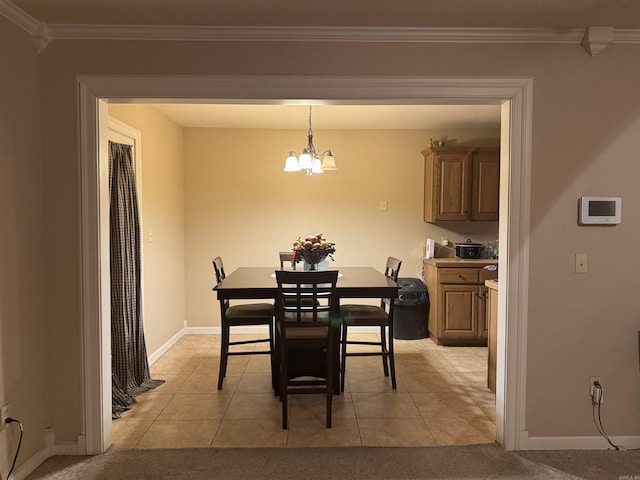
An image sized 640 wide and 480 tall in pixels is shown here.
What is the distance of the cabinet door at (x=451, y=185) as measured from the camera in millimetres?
5156

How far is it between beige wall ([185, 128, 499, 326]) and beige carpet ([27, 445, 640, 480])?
2.92 meters

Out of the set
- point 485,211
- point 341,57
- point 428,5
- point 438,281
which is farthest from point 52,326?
point 485,211

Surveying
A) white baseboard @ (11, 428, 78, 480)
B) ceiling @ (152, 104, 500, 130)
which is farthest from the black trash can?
white baseboard @ (11, 428, 78, 480)

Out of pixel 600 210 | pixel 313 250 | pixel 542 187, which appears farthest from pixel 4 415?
pixel 600 210

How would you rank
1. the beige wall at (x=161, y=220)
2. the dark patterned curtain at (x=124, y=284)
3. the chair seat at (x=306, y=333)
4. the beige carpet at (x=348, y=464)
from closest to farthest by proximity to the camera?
the beige carpet at (x=348, y=464)
the chair seat at (x=306, y=333)
the dark patterned curtain at (x=124, y=284)
the beige wall at (x=161, y=220)

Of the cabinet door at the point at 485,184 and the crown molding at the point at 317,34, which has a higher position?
the crown molding at the point at 317,34

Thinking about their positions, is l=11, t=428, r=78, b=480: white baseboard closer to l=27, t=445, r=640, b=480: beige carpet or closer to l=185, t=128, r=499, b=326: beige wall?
l=27, t=445, r=640, b=480: beige carpet

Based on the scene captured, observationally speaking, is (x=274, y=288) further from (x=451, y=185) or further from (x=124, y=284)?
(x=451, y=185)

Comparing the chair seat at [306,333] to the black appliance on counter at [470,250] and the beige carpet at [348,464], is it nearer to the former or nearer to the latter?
the beige carpet at [348,464]

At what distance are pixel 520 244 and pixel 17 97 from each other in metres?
2.69

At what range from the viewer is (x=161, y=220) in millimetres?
4613

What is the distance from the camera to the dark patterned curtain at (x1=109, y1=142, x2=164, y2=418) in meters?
3.32

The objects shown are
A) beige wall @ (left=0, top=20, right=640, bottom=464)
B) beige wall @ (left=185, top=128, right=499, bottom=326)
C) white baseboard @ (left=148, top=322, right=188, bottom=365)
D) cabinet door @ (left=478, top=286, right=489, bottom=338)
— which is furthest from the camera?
beige wall @ (left=185, top=128, right=499, bottom=326)

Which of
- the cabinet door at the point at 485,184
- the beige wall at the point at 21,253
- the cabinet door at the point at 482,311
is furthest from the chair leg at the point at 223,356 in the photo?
the cabinet door at the point at 485,184
